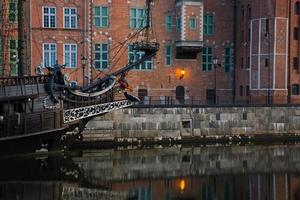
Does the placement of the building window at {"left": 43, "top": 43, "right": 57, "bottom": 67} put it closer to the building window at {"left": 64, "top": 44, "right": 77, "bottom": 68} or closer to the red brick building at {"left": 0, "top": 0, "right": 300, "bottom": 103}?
the red brick building at {"left": 0, "top": 0, "right": 300, "bottom": 103}

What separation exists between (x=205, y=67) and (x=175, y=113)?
1137 cm

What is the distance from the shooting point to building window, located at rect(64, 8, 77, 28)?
43594mm

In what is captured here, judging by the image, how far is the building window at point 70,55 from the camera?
143 ft

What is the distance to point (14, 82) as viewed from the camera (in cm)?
2923

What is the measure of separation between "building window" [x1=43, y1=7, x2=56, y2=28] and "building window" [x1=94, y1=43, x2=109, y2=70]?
405 cm

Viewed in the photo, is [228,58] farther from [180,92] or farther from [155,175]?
A: [155,175]

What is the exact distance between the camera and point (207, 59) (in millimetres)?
48094

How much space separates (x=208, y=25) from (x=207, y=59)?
9.85 ft

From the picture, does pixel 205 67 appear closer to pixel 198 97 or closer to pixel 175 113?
pixel 198 97

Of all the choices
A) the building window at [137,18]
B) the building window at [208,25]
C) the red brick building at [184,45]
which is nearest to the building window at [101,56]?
the red brick building at [184,45]

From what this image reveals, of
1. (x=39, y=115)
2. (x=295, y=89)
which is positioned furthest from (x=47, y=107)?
(x=295, y=89)

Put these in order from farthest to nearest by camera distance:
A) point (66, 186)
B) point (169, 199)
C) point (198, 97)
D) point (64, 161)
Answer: point (198, 97)
point (64, 161)
point (66, 186)
point (169, 199)

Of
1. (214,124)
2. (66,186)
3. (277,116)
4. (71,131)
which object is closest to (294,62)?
(277,116)

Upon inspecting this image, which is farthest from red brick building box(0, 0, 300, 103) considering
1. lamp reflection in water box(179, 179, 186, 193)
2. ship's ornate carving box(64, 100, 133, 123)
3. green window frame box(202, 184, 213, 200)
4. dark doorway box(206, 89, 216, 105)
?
green window frame box(202, 184, 213, 200)
